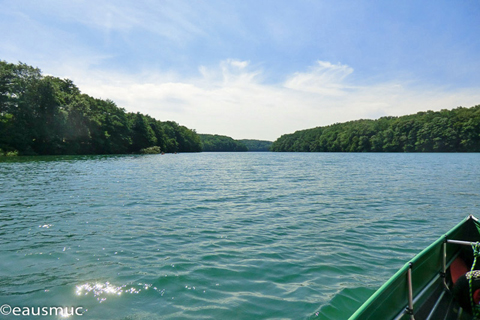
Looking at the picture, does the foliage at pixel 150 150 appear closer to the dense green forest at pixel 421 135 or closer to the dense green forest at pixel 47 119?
the dense green forest at pixel 47 119

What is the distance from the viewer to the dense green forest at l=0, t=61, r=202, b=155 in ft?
197

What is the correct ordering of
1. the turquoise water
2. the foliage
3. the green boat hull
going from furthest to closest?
1. the foliage
2. the turquoise water
3. the green boat hull

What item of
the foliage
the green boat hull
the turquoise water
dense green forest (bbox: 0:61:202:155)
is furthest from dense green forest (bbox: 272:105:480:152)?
the green boat hull

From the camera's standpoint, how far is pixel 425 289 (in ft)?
15.1

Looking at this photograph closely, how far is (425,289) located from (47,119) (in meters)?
81.1

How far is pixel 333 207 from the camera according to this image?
14.7 meters

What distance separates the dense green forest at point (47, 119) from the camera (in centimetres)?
6016

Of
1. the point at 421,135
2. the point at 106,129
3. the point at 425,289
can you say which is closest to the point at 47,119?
the point at 106,129

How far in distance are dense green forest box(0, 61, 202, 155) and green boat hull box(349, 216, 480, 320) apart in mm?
73229

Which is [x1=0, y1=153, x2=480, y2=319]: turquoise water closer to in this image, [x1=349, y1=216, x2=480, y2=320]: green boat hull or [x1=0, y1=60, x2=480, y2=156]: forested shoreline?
[x1=349, y1=216, x2=480, y2=320]: green boat hull

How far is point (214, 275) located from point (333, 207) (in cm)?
973

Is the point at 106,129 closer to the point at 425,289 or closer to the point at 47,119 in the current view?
the point at 47,119

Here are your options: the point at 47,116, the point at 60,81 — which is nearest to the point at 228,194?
the point at 47,116

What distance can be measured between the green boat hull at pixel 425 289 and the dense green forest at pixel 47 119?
240 feet
